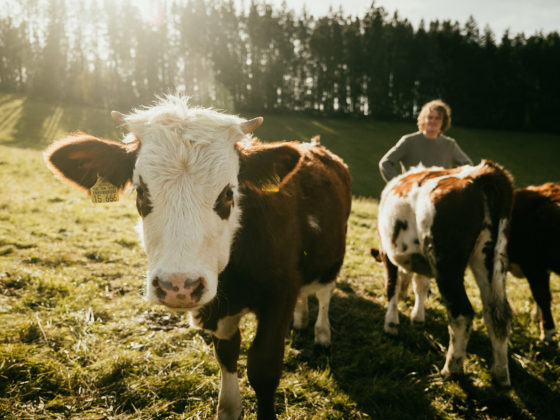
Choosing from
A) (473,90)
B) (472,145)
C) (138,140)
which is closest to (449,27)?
(473,90)

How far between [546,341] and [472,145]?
39377mm

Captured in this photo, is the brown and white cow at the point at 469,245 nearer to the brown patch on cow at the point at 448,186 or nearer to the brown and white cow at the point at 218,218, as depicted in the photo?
the brown patch on cow at the point at 448,186

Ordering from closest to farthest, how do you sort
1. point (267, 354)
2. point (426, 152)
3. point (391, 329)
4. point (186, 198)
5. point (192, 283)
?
point (192, 283) → point (186, 198) → point (267, 354) → point (391, 329) → point (426, 152)

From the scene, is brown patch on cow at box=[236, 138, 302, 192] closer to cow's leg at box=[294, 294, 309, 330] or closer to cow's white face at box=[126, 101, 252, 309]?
cow's white face at box=[126, 101, 252, 309]

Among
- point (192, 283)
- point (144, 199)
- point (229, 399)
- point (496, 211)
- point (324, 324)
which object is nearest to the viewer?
point (192, 283)

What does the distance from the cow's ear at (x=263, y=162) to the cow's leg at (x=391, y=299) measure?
105 inches

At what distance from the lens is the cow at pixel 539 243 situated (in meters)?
4.61

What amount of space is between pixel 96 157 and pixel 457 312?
3.39 m

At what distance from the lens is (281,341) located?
259cm

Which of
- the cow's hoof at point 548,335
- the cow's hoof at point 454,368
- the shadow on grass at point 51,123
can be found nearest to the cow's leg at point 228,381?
the cow's hoof at point 454,368

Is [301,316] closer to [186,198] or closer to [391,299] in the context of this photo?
[391,299]

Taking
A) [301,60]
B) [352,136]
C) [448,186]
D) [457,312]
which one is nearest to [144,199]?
[448,186]

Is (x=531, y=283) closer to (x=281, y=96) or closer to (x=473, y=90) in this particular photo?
(x=281, y=96)

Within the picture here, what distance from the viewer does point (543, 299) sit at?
182 inches
